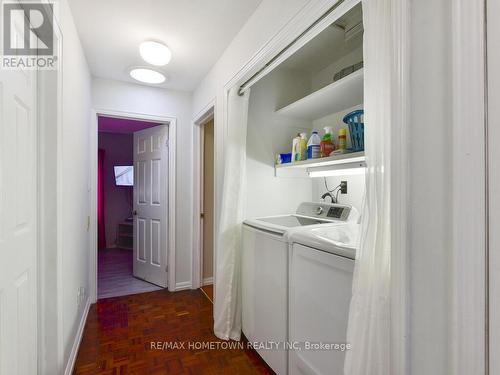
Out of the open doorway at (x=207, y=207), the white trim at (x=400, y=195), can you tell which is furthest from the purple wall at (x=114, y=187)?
the white trim at (x=400, y=195)

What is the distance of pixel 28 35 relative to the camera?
120 cm

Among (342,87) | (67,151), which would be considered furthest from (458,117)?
(67,151)

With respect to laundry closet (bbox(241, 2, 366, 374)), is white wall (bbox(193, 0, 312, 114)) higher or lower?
higher

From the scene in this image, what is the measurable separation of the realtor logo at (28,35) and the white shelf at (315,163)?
5.30 feet

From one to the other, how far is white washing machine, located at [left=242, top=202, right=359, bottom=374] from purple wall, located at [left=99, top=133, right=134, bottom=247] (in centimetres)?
436

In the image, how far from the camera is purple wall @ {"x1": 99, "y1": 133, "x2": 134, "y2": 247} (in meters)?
5.21

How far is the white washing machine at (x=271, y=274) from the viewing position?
1.50 m

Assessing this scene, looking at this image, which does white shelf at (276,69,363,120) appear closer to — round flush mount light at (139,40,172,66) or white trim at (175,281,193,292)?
round flush mount light at (139,40,172,66)

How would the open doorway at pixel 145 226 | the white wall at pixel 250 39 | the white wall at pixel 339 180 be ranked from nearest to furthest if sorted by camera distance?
the white wall at pixel 250 39 < the white wall at pixel 339 180 < the open doorway at pixel 145 226

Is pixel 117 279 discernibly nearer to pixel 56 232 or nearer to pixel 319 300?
pixel 56 232

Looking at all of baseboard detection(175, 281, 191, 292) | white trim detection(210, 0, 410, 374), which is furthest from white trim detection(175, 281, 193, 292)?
white trim detection(210, 0, 410, 374)

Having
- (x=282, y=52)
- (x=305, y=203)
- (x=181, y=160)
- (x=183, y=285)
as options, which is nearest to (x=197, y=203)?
(x=181, y=160)

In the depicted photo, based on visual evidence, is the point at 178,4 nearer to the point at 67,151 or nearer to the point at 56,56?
the point at 56,56

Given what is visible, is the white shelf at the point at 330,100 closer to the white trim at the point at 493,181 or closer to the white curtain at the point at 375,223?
the white curtain at the point at 375,223
